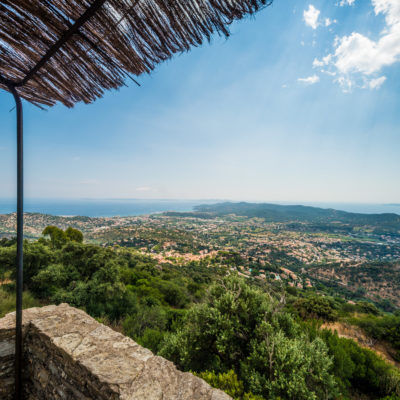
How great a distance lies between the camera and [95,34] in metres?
0.95

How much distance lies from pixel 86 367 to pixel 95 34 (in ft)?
8.65

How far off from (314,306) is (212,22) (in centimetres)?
1267

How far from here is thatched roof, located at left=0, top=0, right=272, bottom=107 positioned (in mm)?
824

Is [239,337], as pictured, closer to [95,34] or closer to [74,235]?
[95,34]

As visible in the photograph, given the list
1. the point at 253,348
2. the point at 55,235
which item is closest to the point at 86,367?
the point at 253,348

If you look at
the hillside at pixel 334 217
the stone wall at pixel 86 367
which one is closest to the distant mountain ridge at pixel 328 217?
the hillside at pixel 334 217

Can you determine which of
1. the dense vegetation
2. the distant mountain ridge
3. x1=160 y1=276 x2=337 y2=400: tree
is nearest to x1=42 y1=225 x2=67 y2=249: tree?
Result: the dense vegetation

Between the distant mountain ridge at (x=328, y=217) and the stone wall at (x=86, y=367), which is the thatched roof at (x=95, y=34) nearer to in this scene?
the stone wall at (x=86, y=367)

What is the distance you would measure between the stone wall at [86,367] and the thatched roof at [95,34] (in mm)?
2475

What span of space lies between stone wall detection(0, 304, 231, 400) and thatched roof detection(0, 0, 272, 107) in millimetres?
2475

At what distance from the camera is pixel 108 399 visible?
58.1 inches

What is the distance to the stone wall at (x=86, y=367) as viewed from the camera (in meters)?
1.55

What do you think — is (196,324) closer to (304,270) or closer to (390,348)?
(390,348)

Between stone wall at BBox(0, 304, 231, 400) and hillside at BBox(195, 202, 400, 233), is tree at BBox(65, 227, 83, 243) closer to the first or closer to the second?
stone wall at BBox(0, 304, 231, 400)
